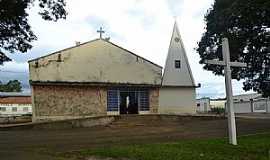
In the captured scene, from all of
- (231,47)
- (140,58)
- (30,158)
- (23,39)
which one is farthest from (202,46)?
(30,158)

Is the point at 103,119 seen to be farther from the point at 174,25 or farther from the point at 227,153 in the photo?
the point at 227,153

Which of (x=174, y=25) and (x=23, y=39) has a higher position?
(x=174, y=25)

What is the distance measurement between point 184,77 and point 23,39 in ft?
74.2

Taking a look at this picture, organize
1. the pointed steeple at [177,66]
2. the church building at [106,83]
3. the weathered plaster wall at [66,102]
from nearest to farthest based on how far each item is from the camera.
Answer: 1. the weathered plaster wall at [66,102]
2. the church building at [106,83]
3. the pointed steeple at [177,66]

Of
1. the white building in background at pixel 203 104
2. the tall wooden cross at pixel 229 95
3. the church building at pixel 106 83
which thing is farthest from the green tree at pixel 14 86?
the tall wooden cross at pixel 229 95

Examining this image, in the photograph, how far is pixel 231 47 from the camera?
2131 centimetres

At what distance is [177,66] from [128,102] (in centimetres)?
573

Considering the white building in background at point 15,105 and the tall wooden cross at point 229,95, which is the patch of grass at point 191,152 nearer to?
the tall wooden cross at point 229,95

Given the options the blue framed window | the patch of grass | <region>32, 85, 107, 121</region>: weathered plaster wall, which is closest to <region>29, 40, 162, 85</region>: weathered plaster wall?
<region>32, 85, 107, 121</region>: weathered plaster wall

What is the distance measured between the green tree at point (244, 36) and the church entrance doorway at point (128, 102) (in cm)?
1066

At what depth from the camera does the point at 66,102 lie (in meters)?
31.0

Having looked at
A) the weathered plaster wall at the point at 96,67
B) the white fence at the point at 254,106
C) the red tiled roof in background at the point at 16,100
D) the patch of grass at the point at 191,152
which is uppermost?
the weathered plaster wall at the point at 96,67

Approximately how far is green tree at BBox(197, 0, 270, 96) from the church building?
1007 centimetres

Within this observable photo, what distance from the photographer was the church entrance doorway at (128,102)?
33.8 metres
